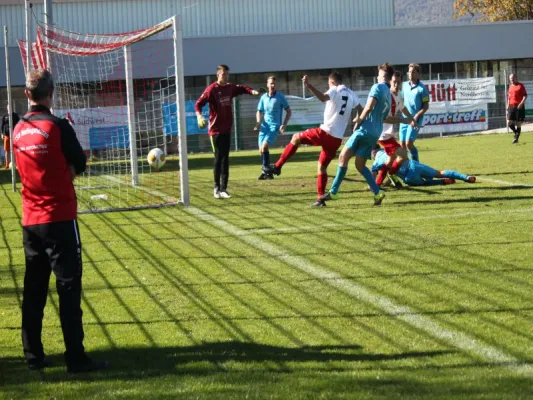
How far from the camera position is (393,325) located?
20.4ft

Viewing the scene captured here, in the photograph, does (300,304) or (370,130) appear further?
(370,130)

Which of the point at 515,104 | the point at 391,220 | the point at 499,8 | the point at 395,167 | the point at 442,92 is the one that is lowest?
the point at 391,220

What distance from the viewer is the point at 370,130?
12.7m

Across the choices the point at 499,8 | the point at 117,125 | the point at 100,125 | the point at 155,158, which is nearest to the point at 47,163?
the point at 155,158

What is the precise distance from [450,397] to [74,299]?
2.32 metres

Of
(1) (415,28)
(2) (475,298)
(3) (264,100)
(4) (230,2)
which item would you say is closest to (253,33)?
(4) (230,2)

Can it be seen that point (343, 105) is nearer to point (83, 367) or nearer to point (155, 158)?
point (155, 158)

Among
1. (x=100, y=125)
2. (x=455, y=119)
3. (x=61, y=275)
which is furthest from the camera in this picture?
(x=455, y=119)

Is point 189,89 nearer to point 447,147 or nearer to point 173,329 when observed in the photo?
point 447,147

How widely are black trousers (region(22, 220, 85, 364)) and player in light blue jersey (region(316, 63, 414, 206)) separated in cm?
739

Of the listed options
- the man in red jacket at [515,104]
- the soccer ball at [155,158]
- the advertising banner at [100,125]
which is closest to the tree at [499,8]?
the man in red jacket at [515,104]

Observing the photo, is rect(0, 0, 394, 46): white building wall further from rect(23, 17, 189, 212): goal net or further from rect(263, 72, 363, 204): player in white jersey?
rect(263, 72, 363, 204): player in white jersey

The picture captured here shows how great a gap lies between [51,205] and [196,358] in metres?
1.28

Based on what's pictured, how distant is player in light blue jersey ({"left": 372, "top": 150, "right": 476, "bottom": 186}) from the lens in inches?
581
